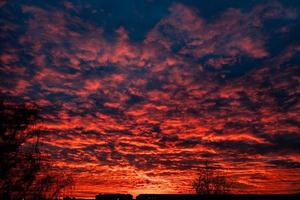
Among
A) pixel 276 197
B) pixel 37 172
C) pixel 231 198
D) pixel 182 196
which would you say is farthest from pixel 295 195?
pixel 37 172

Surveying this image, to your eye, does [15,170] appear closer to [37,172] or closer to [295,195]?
[37,172]

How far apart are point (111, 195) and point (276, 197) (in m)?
25.7

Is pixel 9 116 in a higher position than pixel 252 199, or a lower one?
higher

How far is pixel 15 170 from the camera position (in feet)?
62.2

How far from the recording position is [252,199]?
28.1 meters

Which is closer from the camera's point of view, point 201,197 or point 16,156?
point 16,156

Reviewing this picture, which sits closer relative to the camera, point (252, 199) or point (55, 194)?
point (252, 199)

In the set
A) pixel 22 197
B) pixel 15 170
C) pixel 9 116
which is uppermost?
pixel 9 116

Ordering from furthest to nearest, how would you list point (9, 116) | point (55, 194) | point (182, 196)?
point (182, 196) → point (55, 194) → point (9, 116)

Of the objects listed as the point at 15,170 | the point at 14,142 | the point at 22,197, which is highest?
the point at 14,142

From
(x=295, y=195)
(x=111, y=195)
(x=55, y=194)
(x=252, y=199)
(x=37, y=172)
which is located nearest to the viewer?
(x=37, y=172)

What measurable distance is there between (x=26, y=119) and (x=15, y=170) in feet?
10.2

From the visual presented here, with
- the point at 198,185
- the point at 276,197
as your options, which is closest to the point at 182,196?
the point at 276,197

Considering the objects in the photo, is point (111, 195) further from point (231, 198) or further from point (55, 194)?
point (231, 198)
